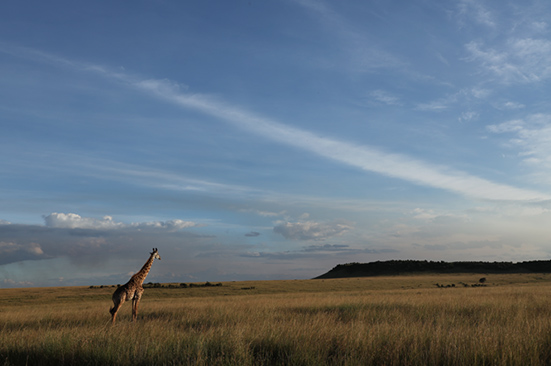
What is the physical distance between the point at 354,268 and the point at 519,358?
343ft

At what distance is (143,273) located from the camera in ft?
52.7

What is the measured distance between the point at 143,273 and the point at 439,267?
87600 millimetres

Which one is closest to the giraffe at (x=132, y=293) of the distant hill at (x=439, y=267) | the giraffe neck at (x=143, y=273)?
the giraffe neck at (x=143, y=273)

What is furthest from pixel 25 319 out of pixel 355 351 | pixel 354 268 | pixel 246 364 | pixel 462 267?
pixel 354 268

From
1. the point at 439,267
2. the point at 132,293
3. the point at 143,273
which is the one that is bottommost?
the point at 439,267

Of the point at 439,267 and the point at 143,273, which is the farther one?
the point at 439,267

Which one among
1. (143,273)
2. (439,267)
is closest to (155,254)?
(143,273)

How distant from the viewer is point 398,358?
7191mm

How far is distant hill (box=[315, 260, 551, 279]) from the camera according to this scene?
86562mm

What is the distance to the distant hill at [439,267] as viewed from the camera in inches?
3408

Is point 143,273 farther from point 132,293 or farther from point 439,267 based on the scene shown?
point 439,267

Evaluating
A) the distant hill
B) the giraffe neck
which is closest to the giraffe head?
the giraffe neck

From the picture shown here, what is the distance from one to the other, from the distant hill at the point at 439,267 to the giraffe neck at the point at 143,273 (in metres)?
82.8

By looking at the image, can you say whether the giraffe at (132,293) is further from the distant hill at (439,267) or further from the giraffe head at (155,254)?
the distant hill at (439,267)
